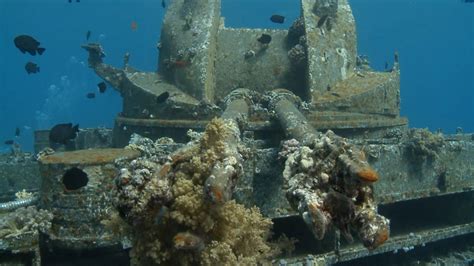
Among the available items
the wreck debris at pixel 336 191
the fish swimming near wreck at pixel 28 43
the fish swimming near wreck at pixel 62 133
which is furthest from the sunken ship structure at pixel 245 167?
the fish swimming near wreck at pixel 28 43

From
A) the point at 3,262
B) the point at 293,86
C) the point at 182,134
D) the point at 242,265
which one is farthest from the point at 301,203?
the point at 293,86

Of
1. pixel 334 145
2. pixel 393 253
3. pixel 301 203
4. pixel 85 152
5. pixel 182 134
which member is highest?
pixel 182 134

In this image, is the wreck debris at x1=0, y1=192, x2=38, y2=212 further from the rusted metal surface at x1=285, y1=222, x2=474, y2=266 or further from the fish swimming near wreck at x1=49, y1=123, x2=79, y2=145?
the rusted metal surface at x1=285, y1=222, x2=474, y2=266

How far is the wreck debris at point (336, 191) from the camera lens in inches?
124

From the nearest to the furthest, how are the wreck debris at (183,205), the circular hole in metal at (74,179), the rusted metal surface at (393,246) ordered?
the wreck debris at (183,205) → the circular hole in metal at (74,179) → the rusted metal surface at (393,246)

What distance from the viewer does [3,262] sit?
5809mm

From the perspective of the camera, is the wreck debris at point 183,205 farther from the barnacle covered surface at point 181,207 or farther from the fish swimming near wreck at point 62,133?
the fish swimming near wreck at point 62,133

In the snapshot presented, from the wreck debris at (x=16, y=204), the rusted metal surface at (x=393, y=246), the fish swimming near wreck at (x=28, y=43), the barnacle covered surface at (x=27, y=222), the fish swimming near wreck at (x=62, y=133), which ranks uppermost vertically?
the fish swimming near wreck at (x=28, y=43)

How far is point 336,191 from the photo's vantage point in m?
3.47

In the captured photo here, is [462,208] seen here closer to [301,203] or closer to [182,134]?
[182,134]

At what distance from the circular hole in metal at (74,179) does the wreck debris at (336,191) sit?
3.39m

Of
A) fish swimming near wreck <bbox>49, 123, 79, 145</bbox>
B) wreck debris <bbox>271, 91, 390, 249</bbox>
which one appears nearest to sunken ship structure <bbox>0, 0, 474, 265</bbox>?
wreck debris <bbox>271, 91, 390, 249</bbox>

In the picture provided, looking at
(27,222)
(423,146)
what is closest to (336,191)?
(27,222)

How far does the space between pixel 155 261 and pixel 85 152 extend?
3.88 m
